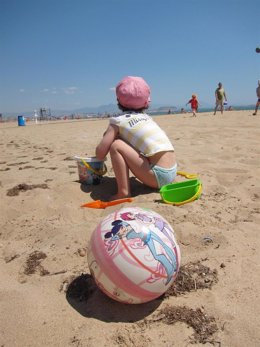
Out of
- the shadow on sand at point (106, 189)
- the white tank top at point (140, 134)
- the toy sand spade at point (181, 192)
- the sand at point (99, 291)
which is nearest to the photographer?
the sand at point (99, 291)

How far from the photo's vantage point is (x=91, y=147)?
7016 mm

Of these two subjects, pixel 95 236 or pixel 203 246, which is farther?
pixel 203 246

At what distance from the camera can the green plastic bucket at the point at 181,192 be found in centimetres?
327

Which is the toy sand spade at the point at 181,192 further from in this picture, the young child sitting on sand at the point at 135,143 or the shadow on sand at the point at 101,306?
the shadow on sand at the point at 101,306

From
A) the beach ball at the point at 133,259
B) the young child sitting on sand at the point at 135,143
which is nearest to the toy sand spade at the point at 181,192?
the young child sitting on sand at the point at 135,143

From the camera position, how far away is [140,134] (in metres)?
3.39

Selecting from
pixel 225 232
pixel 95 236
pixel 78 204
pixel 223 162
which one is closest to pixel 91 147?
pixel 223 162

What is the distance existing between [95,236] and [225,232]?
47.7 inches

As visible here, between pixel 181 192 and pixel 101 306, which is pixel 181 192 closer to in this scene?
pixel 181 192

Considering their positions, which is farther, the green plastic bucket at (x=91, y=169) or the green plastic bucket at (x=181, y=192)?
the green plastic bucket at (x=91, y=169)

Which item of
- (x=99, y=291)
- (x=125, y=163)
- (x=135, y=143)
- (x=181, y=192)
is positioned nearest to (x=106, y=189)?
(x=125, y=163)

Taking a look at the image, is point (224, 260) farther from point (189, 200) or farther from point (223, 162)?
point (223, 162)

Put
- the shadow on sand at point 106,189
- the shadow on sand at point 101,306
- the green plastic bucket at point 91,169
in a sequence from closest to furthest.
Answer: the shadow on sand at point 101,306 < the shadow on sand at point 106,189 < the green plastic bucket at point 91,169

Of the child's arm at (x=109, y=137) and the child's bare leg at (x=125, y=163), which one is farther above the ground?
the child's arm at (x=109, y=137)
